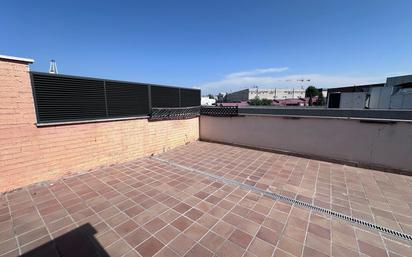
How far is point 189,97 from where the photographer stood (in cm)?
618

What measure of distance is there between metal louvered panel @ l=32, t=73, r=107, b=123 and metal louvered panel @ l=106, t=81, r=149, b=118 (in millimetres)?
175

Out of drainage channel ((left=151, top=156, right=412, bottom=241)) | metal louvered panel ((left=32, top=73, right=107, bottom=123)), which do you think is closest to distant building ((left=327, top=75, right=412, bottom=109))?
drainage channel ((left=151, top=156, right=412, bottom=241))

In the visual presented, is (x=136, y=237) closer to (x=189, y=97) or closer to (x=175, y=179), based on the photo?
(x=175, y=179)

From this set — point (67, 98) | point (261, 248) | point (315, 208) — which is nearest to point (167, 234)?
point (261, 248)

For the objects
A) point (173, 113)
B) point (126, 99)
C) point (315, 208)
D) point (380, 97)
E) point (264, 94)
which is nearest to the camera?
point (315, 208)

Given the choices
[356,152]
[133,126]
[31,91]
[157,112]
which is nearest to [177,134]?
[157,112]

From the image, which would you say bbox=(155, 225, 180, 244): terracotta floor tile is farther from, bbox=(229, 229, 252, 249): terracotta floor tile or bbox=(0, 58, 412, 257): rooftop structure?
bbox=(229, 229, 252, 249): terracotta floor tile

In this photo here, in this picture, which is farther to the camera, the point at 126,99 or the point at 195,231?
the point at 126,99

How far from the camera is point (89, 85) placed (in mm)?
3490

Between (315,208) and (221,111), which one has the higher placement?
(221,111)

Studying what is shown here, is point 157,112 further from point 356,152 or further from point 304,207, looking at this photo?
point 356,152

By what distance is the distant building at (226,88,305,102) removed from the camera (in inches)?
1817

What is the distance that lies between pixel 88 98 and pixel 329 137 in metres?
5.56

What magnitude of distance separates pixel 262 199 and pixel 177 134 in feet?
12.0
